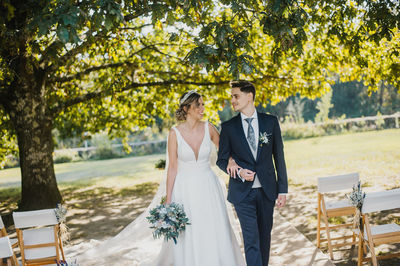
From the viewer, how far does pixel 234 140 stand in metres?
4.03

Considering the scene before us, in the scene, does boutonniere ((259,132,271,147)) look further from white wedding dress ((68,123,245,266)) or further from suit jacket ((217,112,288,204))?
white wedding dress ((68,123,245,266))

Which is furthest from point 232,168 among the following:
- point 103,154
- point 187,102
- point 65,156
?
point 65,156

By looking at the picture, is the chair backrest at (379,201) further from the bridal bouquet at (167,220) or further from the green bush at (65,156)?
the green bush at (65,156)

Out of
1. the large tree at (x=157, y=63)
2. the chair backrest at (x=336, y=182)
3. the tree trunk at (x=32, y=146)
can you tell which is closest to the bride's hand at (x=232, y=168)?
the large tree at (x=157, y=63)

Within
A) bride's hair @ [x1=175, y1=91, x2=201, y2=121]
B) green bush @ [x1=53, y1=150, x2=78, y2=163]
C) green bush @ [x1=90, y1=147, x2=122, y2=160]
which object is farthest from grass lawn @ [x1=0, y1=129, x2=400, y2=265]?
green bush @ [x1=53, y1=150, x2=78, y2=163]

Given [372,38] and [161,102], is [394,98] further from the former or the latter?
[372,38]

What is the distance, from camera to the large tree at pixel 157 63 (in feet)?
20.0

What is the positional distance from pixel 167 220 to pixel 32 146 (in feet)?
21.7

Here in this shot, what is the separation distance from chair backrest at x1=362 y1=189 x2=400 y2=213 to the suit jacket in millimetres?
823

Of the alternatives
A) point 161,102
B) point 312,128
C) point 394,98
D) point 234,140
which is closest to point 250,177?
point 234,140

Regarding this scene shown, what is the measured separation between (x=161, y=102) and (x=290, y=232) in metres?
7.56

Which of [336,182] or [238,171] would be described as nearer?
[238,171]

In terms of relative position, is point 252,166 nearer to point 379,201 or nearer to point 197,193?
point 197,193

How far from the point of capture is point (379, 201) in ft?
12.8
